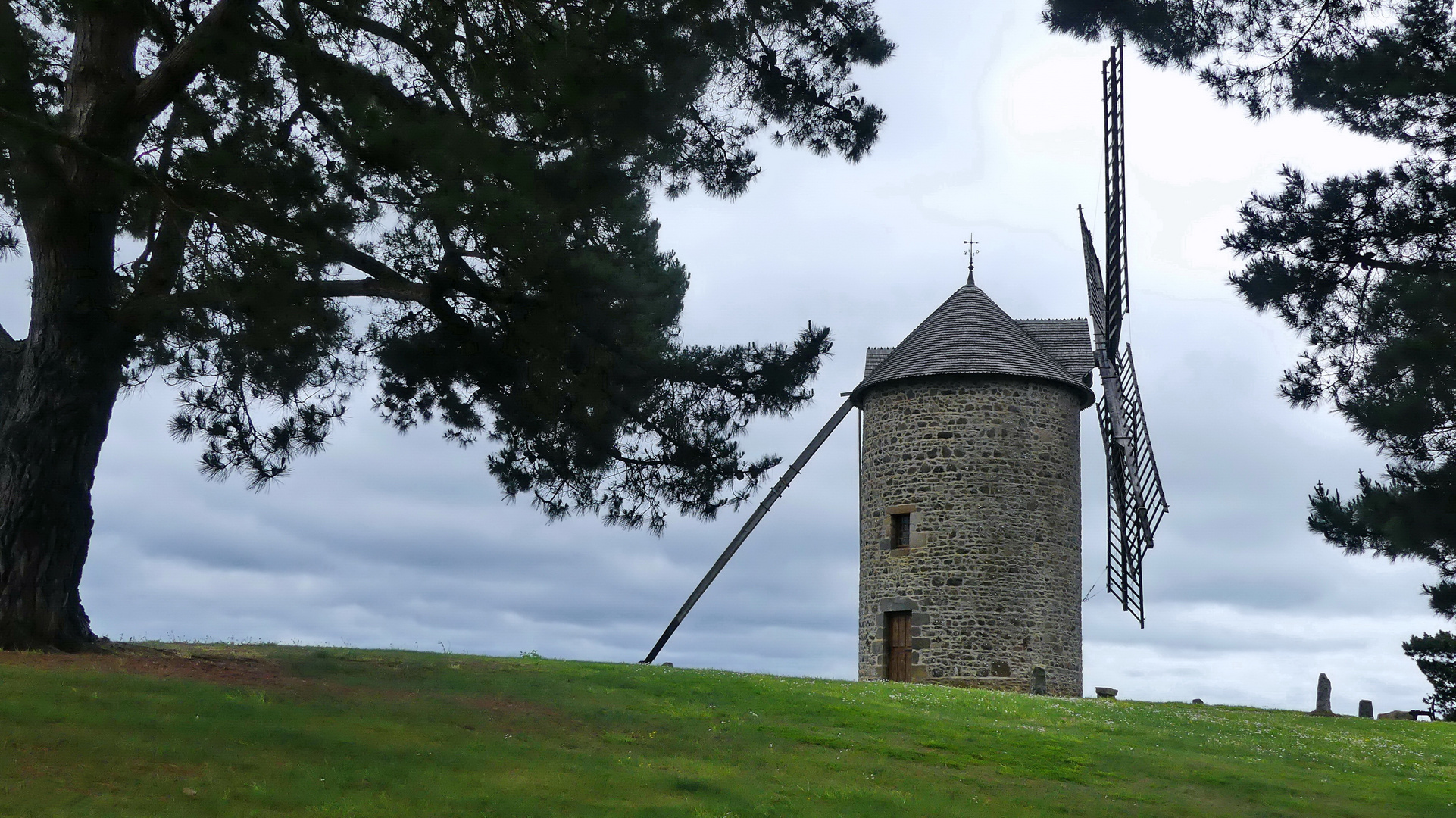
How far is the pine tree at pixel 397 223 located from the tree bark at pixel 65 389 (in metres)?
0.03

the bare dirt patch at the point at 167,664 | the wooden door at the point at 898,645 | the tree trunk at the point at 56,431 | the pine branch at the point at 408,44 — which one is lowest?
the bare dirt patch at the point at 167,664

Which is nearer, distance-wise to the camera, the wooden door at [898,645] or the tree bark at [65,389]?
the tree bark at [65,389]

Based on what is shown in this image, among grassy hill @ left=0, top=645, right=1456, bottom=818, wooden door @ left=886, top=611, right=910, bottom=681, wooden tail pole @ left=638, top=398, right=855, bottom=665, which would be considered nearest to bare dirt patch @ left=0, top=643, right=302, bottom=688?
grassy hill @ left=0, top=645, right=1456, bottom=818

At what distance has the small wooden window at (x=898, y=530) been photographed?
24469mm

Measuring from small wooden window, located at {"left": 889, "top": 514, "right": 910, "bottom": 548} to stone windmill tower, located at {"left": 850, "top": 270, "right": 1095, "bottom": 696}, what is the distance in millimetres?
29

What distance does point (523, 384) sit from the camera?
46.6 ft

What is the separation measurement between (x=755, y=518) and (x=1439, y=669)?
1720 centimetres

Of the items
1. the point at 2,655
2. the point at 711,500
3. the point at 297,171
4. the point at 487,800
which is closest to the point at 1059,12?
the point at 711,500

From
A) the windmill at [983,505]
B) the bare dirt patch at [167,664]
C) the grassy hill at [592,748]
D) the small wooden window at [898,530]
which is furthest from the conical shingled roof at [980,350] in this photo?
→ the bare dirt patch at [167,664]

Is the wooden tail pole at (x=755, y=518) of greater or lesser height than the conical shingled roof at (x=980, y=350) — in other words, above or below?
below

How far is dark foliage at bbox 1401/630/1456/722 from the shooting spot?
29.9 meters

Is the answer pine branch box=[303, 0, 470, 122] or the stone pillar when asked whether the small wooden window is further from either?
pine branch box=[303, 0, 470, 122]

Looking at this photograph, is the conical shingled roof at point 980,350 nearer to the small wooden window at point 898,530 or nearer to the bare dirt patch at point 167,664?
the small wooden window at point 898,530

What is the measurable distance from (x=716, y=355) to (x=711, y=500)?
185 cm
